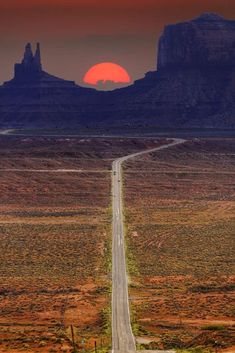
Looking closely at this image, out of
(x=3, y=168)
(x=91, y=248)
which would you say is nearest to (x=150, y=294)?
(x=91, y=248)

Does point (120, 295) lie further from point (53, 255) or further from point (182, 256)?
point (53, 255)

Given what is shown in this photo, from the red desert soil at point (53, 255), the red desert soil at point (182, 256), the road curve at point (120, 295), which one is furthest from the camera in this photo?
the red desert soil at point (182, 256)

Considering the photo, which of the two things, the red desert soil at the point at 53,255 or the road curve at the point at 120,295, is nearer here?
the road curve at the point at 120,295

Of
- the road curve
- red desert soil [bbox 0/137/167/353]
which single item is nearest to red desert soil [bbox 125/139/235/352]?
the road curve

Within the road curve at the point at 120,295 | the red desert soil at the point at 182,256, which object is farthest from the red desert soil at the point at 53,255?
the red desert soil at the point at 182,256

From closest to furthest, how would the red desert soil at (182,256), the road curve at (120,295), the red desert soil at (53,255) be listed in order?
the road curve at (120,295) < the red desert soil at (53,255) < the red desert soil at (182,256)

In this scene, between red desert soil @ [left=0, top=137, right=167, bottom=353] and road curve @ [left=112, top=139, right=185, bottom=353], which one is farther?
red desert soil @ [left=0, top=137, right=167, bottom=353]

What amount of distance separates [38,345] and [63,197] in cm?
7892

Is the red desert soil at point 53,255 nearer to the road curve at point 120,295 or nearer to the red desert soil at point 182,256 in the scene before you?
Answer: the road curve at point 120,295

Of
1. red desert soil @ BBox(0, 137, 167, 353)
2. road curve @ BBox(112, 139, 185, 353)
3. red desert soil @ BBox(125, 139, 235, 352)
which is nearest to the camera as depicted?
road curve @ BBox(112, 139, 185, 353)

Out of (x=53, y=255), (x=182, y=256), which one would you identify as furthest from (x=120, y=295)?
(x=53, y=255)

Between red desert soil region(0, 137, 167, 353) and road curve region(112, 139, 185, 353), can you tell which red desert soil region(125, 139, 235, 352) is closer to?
road curve region(112, 139, 185, 353)

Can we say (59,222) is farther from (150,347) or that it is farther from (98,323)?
(150,347)

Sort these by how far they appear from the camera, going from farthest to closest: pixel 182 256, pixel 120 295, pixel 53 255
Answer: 1. pixel 53 255
2. pixel 182 256
3. pixel 120 295
